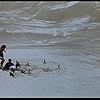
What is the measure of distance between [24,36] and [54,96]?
12.4ft

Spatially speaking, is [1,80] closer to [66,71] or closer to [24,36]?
[66,71]

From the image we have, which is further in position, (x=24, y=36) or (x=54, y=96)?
(x=24, y=36)

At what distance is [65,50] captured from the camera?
7.86 metres

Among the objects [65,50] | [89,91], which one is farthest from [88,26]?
[89,91]

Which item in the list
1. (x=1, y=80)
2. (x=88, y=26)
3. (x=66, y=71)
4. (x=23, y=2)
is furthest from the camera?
(x=23, y=2)

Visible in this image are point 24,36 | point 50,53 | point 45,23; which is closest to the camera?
point 50,53

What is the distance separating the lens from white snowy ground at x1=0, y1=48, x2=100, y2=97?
570 cm

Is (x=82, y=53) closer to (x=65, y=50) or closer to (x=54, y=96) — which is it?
(x=65, y=50)

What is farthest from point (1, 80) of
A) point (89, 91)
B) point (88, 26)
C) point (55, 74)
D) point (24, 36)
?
point (88, 26)

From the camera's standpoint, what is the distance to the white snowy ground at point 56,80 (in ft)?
18.7

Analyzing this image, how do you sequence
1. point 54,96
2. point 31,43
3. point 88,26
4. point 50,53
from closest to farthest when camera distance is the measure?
1. point 54,96
2. point 50,53
3. point 31,43
4. point 88,26

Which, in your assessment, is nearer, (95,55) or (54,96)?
(54,96)

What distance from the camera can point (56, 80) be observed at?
6160 millimetres

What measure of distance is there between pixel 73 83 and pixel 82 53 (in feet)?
5.48
